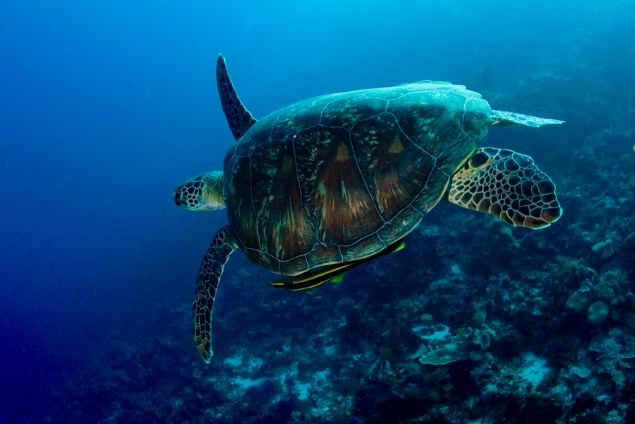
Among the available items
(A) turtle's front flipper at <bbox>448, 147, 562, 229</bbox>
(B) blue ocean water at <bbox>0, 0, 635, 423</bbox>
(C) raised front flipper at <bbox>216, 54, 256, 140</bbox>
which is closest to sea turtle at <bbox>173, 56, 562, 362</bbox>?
(A) turtle's front flipper at <bbox>448, 147, 562, 229</bbox>

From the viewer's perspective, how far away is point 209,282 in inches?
164

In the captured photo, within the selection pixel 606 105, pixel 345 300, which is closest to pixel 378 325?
pixel 345 300

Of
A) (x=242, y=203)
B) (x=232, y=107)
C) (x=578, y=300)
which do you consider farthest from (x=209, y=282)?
(x=578, y=300)

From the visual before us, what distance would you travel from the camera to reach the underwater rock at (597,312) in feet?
15.0

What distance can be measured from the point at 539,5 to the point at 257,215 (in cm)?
4030

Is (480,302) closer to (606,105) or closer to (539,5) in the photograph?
(606,105)

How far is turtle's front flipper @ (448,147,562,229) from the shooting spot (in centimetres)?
264

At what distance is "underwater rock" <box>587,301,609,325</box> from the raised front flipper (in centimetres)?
534

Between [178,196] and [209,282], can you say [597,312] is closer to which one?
[209,282]

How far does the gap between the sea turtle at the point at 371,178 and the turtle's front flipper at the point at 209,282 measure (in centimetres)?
79

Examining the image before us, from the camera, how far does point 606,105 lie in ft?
43.8

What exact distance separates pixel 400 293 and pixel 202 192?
4.68m

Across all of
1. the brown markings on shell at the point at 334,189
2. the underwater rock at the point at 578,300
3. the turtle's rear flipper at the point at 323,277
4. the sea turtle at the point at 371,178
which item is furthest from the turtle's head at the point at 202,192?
the underwater rock at the point at 578,300

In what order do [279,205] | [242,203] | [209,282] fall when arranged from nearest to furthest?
[279,205]
[242,203]
[209,282]
